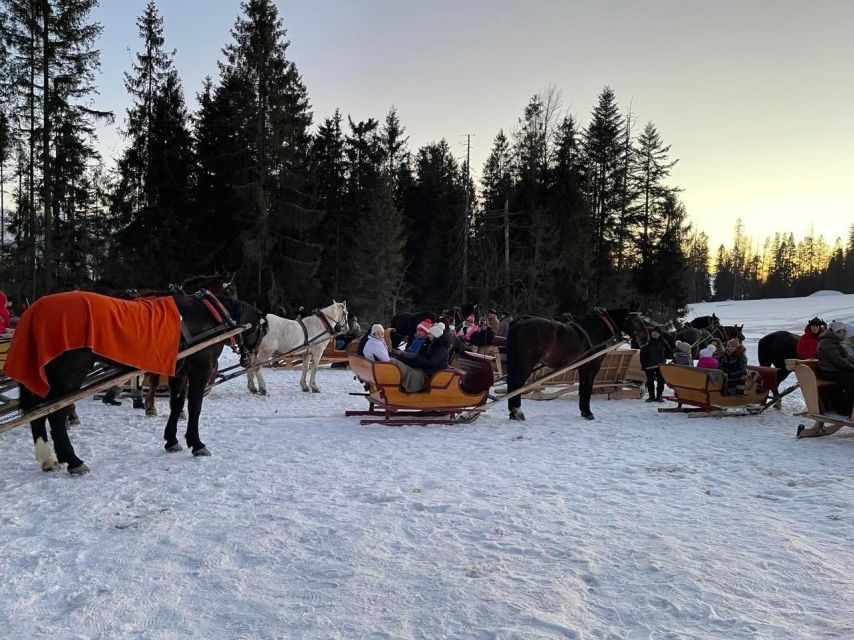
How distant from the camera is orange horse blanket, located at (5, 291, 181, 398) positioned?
188 inches

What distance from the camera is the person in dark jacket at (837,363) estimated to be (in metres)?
7.43

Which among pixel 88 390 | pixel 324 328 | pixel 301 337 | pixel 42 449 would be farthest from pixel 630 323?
pixel 42 449

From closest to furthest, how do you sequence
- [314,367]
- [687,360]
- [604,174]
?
[314,367] → [687,360] → [604,174]

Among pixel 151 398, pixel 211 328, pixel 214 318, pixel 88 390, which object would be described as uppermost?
pixel 214 318

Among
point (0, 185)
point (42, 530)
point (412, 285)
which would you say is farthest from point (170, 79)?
point (42, 530)

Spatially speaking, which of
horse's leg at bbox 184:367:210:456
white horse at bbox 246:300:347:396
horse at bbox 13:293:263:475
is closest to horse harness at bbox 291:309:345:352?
white horse at bbox 246:300:347:396

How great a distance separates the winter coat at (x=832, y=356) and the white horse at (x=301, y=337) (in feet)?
28.9

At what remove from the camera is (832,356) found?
7.50 meters

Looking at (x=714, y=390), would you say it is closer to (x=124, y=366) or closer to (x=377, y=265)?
(x=124, y=366)

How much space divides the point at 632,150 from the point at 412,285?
17213 millimetres

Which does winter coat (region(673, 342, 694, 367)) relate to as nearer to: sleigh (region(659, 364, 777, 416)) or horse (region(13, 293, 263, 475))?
sleigh (region(659, 364, 777, 416))

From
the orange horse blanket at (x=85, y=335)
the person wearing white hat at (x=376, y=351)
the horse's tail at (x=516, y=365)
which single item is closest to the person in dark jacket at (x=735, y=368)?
the horse's tail at (x=516, y=365)

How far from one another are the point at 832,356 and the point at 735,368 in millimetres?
2077

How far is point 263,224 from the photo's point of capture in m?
26.4
